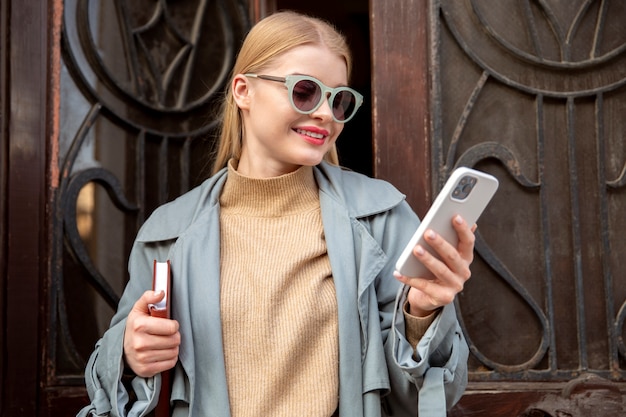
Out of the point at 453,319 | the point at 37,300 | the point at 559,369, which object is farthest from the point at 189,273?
the point at 559,369

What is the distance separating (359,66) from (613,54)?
7.22 feet

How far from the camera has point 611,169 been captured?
2.37 meters

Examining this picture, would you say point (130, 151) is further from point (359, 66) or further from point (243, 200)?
point (359, 66)

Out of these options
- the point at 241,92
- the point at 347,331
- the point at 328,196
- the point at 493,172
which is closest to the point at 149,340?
the point at 347,331

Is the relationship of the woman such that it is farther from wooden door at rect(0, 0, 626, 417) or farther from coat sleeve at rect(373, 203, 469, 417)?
wooden door at rect(0, 0, 626, 417)

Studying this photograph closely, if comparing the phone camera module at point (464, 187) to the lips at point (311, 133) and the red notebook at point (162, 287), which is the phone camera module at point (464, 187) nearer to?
the lips at point (311, 133)

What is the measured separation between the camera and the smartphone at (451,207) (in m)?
1.42

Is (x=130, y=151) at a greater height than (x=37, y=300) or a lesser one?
greater

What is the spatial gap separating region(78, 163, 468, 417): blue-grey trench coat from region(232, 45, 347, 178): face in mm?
138

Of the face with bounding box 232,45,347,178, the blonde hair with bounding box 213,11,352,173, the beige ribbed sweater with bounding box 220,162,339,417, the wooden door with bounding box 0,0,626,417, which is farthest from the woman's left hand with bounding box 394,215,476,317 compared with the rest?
the wooden door with bounding box 0,0,626,417

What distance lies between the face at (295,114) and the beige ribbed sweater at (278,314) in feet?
0.29

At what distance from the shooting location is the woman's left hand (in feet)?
4.65

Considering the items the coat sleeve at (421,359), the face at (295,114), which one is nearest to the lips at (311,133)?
the face at (295,114)

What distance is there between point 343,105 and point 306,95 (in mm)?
100
